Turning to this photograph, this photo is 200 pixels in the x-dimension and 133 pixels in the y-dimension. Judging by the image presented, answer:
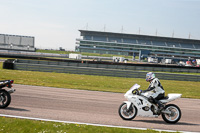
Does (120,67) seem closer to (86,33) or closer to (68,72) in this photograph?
(68,72)

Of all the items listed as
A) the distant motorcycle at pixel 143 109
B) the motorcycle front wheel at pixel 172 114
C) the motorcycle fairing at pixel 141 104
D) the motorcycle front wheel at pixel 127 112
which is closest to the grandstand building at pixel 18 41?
the motorcycle front wheel at pixel 127 112

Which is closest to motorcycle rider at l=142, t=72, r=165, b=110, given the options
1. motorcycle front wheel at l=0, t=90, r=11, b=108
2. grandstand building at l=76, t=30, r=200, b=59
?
motorcycle front wheel at l=0, t=90, r=11, b=108

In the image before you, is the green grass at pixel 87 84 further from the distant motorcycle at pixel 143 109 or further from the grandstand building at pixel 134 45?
the grandstand building at pixel 134 45

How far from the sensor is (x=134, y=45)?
125312 mm

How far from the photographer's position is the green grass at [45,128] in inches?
241

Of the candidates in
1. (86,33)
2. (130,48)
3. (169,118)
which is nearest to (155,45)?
(130,48)

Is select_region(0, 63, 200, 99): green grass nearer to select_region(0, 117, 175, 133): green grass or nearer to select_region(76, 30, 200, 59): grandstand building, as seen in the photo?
select_region(0, 117, 175, 133): green grass

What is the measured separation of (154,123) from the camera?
8.29 m

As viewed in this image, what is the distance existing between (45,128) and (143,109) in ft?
12.4

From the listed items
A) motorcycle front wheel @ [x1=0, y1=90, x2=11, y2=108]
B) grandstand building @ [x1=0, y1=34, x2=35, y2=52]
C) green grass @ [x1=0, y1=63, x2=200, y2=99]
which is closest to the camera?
motorcycle front wheel @ [x1=0, y1=90, x2=11, y2=108]

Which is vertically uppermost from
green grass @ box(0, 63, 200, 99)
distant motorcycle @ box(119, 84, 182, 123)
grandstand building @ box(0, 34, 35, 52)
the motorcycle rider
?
grandstand building @ box(0, 34, 35, 52)

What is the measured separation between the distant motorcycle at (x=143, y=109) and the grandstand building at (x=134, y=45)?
368 ft

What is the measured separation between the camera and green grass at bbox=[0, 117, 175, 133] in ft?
20.1

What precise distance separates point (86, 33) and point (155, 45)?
40450mm
